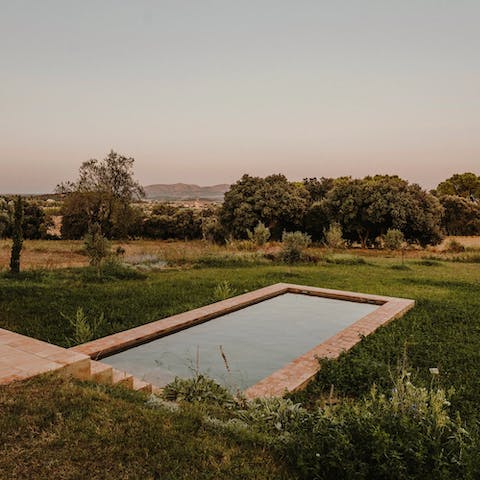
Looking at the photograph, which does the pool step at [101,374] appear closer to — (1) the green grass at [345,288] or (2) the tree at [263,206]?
(1) the green grass at [345,288]

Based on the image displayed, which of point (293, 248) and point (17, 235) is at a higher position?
point (17, 235)

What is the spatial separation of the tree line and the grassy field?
18.7 feet

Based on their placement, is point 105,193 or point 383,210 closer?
point 383,210

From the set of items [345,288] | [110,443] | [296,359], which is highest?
[110,443]

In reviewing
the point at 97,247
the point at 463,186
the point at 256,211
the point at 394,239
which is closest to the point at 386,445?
the point at 97,247

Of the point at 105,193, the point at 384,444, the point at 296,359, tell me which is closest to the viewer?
the point at 384,444

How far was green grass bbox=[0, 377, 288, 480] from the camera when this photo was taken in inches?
80.2

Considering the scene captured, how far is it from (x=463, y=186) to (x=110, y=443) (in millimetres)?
43791

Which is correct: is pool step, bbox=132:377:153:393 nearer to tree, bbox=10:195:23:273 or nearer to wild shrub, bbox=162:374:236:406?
wild shrub, bbox=162:374:236:406

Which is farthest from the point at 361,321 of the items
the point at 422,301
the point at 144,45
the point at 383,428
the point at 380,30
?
the point at 144,45

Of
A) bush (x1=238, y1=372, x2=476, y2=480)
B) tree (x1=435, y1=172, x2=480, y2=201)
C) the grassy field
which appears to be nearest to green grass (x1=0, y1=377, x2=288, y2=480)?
the grassy field

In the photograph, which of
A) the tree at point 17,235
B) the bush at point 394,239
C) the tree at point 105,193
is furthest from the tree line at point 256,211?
the tree at point 17,235

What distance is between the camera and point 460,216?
2861 cm

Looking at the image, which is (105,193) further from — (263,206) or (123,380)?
(123,380)
